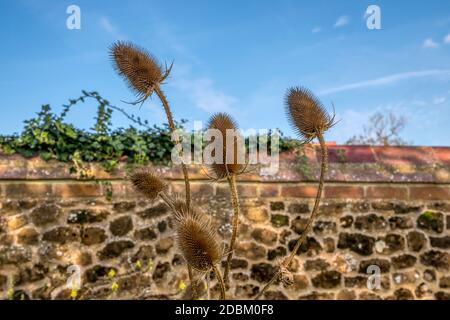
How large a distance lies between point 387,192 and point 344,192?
43 centimetres

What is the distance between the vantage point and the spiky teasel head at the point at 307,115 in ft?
8.92

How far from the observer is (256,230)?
4.64m

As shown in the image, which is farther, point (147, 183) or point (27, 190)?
point (27, 190)

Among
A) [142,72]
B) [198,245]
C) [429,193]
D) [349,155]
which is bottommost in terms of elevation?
[198,245]

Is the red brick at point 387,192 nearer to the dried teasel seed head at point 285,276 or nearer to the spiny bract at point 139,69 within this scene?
the dried teasel seed head at point 285,276

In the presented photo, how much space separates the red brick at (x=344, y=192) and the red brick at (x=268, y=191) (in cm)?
50

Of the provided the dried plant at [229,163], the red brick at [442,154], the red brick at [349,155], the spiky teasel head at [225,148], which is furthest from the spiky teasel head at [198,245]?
the red brick at [442,154]

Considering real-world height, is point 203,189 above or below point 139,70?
below

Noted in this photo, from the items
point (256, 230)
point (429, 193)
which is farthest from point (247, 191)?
point (429, 193)

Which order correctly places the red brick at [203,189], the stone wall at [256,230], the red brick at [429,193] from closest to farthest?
1. the stone wall at [256,230]
2. the red brick at [203,189]
3. the red brick at [429,193]

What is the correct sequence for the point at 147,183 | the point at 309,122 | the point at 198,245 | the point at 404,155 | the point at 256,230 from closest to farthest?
the point at 198,245, the point at 309,122, the point at 147,183, the point at 256,230, the point at 404,155

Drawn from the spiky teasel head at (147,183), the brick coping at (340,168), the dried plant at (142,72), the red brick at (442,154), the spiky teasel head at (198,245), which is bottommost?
the spiky teasel head at (198,245)

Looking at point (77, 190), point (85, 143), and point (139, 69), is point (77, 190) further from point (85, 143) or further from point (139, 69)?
point (139, 69)
